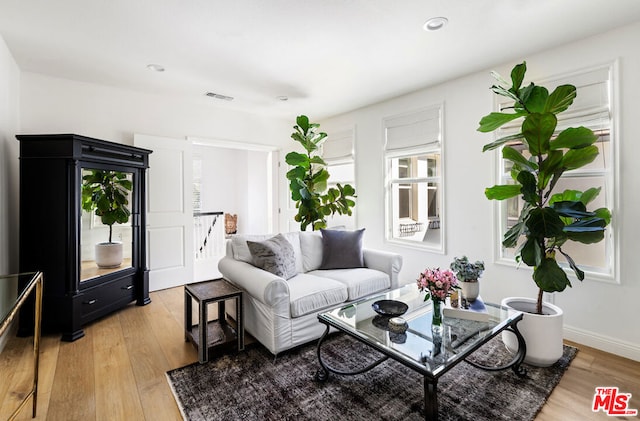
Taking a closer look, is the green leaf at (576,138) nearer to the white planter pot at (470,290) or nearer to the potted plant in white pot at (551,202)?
the potted plant in white pot at (551,202)

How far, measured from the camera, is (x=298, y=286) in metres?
2.57

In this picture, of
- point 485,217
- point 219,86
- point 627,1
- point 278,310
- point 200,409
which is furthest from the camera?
point 219,86

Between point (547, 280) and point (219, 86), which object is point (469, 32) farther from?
point (219, 86)

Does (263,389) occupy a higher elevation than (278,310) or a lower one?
lower

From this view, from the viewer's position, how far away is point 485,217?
3.24 m

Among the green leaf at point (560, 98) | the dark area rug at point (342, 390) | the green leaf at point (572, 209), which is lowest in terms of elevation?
the dark area rug at point (342, 390)

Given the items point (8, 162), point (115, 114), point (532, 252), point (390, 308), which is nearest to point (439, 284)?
point (390, 308)

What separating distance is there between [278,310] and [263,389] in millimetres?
520

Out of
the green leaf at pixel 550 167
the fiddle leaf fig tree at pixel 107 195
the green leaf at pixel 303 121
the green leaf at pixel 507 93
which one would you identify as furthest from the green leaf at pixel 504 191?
the fiddle leaf fig tree at pixel 107 195

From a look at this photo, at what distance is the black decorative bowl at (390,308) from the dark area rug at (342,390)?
0.44 metres

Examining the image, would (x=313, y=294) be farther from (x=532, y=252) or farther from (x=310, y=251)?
(x=532, y=252)

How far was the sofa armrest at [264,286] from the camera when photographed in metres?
2.27

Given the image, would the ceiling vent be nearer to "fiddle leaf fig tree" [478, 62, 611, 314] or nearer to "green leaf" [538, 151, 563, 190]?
"fiddle leaf fig tree" [478, 62, 611, 314]

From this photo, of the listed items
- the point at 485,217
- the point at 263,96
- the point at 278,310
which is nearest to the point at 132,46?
the point at 263,96
